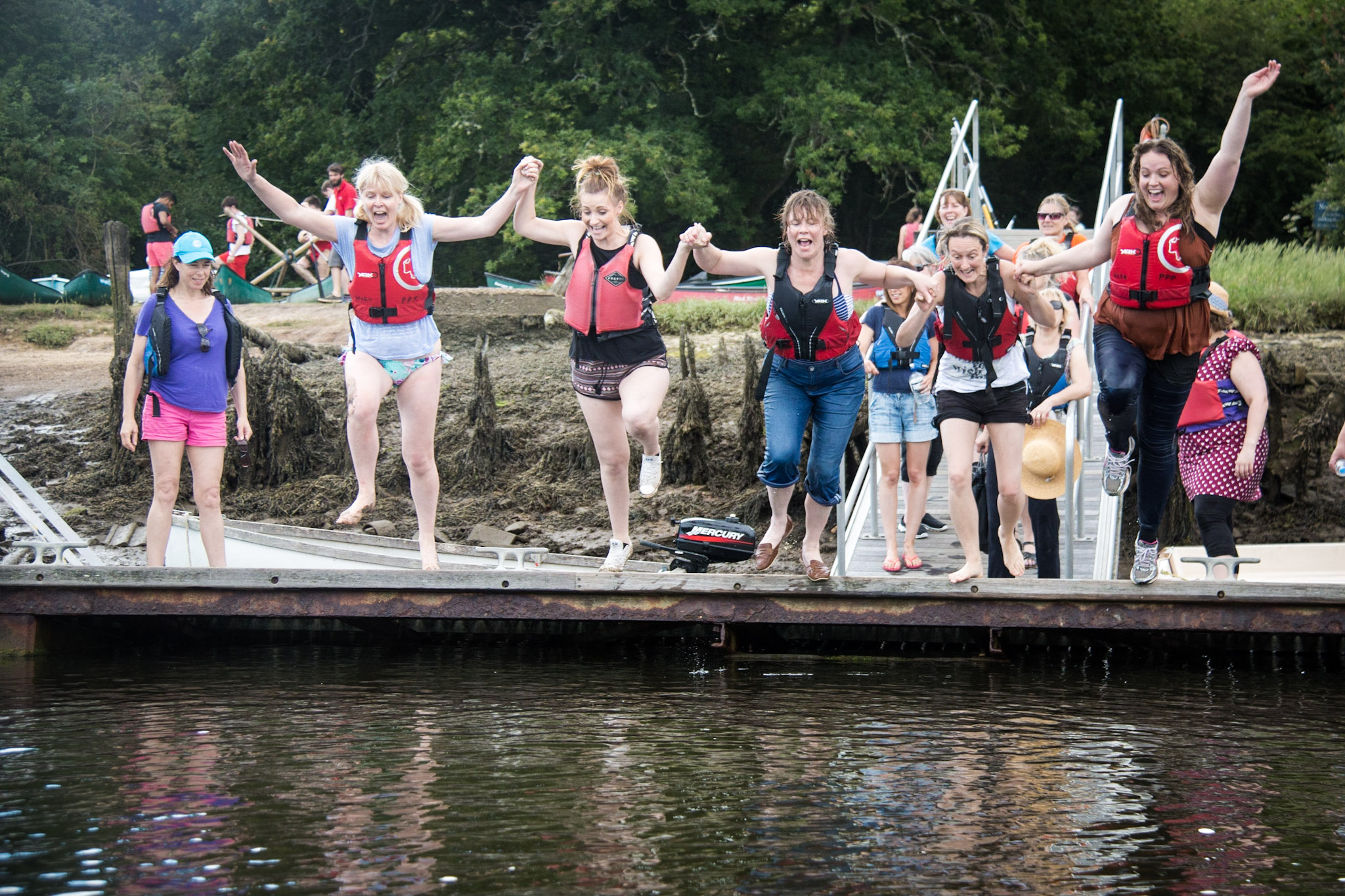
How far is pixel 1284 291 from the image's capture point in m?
15.9

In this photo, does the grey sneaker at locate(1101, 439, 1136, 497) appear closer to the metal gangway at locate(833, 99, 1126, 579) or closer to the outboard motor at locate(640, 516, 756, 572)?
the metal gangway at locate(833, 99, 1126, 579)

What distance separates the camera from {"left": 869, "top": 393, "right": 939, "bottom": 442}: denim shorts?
8.75 metres

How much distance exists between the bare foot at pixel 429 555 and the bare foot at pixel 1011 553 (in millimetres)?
3067

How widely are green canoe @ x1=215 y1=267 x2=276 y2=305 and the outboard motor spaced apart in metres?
14.4

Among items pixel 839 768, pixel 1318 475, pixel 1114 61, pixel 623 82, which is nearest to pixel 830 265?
pixel 839 768

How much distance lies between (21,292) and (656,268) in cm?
2106

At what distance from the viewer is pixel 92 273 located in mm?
25219

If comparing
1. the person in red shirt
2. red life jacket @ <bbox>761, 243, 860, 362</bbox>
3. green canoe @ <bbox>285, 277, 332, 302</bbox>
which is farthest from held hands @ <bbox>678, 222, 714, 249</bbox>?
green canoe @ <bbox>285, 277, 332, 302</bbox>

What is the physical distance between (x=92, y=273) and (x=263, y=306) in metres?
6.40

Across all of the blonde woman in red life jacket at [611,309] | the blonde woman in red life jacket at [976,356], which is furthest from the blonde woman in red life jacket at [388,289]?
the blonde woman in red life jacket at [976,356]

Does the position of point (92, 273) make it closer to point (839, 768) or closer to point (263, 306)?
point (263, 306)

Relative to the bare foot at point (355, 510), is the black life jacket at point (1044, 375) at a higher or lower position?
higher

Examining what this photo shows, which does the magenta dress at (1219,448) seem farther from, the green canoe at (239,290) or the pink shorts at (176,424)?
the green canoe at (239,290)

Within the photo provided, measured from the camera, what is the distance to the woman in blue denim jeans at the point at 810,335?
6.82 m
